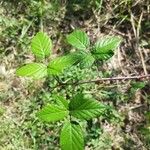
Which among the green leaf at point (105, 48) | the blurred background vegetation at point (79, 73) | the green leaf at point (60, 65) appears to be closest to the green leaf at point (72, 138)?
the green leaf at point (60, 65)

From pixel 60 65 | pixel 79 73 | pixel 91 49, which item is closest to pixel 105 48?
pixel 91 49

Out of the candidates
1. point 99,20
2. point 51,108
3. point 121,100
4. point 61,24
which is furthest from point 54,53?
point 51,108

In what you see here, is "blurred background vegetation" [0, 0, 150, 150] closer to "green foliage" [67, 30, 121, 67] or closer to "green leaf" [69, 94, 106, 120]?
"green foliage" [67, 30, 121, 67]

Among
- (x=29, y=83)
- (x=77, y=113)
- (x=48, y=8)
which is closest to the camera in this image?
(x=77, y=113)

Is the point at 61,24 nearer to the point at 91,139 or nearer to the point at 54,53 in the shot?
the point at 54,53

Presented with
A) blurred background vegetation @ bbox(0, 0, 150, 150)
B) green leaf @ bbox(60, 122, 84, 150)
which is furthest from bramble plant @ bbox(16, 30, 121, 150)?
blurred background vegetation @ bbox(0, 0, 150, 150)

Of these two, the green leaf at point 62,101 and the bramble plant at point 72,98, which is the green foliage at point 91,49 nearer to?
the bramble plant at point 72,98

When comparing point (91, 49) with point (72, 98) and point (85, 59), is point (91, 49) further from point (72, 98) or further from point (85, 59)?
point (72, 98)
